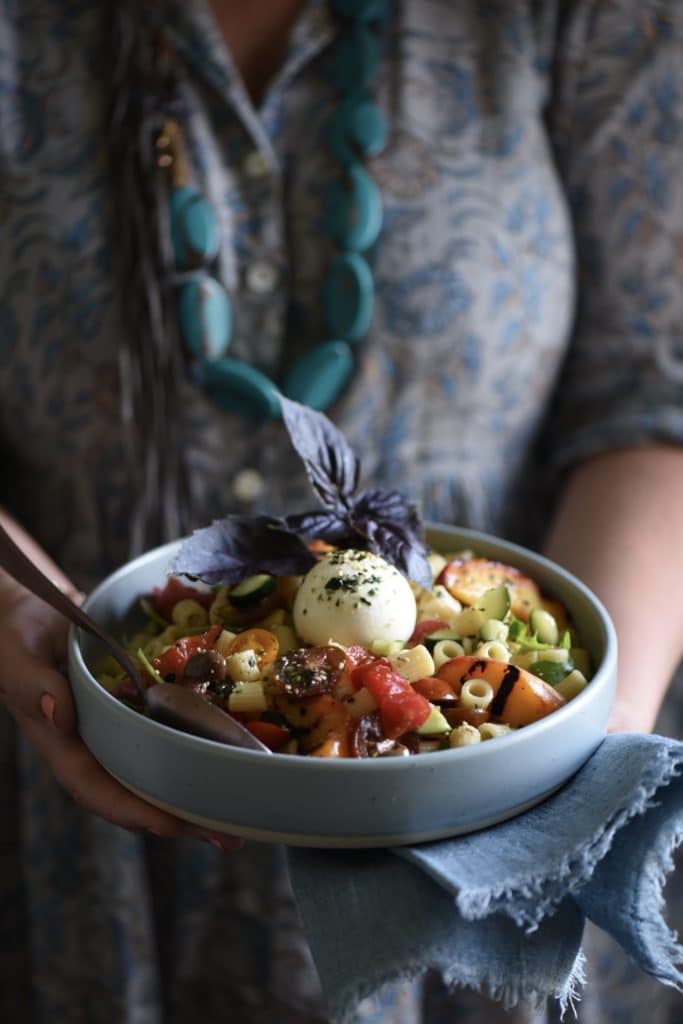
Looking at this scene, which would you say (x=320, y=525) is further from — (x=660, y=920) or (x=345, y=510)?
(x=660, y=920)

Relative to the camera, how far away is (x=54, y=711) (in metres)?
0.87

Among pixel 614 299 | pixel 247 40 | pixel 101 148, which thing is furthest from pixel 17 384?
pixel 614 299

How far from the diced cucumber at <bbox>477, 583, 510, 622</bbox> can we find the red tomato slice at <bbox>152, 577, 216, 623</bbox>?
0.25 metres

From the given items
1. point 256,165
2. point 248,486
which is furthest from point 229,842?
point 256,165

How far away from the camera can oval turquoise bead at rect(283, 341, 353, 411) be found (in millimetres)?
1263

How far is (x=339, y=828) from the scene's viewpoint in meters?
0.73

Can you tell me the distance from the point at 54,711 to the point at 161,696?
0.41 ft

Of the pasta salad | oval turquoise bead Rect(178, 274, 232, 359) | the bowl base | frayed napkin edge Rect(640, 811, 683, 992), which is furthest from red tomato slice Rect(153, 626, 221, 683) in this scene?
oval turquoise bead Rect(178, 274, 232, 359)

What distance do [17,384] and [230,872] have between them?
27.7 inches

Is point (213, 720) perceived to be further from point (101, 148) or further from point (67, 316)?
point (101, 148)

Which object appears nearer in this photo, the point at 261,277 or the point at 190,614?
the point at 190,614

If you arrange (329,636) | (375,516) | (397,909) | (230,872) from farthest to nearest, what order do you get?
(230,872) → (375,516) → (329,636) → (397,909)

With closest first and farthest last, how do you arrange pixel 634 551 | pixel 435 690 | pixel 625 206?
pixel 435 690 → pixel 634 551 → pixel 625 206

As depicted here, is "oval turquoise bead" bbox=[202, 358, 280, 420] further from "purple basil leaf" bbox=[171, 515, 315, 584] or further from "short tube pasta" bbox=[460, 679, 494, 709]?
"short tube pasta" bbox=[460, 679, 494, 709]
